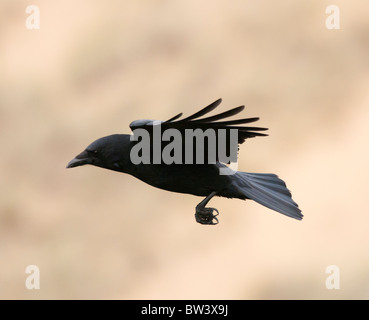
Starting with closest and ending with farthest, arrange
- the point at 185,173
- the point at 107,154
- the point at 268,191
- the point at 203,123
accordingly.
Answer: the point at 203,123
the point at 185,173
the point at 107,154
the point at 268,191

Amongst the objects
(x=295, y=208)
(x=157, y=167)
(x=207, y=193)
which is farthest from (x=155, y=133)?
(x=295, y=208)

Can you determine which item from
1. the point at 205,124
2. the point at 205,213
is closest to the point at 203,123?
the point at 205,124

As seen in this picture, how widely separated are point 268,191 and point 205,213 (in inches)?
28.0

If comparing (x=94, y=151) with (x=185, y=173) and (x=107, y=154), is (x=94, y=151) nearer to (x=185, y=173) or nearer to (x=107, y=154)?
(x=107, y=154)

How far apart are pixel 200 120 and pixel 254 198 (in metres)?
1.12

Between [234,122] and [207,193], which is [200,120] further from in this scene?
[207,193]

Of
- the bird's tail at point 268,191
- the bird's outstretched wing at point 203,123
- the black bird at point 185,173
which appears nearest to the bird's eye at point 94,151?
the black bird at point 185,173

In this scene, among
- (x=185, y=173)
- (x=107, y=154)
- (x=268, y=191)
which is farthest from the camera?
(x=268, y=191)

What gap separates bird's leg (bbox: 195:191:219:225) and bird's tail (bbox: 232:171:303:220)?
29 centimetres

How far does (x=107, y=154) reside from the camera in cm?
733

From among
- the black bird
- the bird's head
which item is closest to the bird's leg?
the black bird

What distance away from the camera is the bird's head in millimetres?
7281

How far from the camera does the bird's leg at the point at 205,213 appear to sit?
7.35 meters

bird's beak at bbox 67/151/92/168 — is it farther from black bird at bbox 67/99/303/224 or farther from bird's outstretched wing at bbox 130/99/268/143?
bird's outstretched wing at bbox 130/99/268/143
